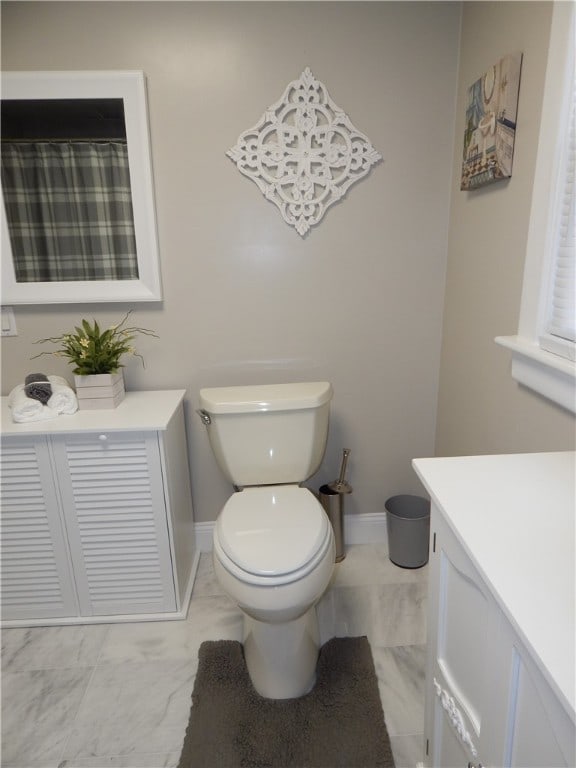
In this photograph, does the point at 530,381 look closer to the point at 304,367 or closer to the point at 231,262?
the point at 304,367

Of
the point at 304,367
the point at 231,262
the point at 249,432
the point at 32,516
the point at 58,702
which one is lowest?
the point at 58,702

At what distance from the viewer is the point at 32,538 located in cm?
171

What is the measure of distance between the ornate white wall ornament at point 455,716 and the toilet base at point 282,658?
54 centimetres

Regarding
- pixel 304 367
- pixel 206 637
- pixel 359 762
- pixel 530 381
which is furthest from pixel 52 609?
pixel 530 381

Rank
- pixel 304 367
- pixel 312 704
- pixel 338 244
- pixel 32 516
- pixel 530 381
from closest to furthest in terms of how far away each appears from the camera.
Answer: pixel 530 381 → pixel 312 704 → pixel 32 516 → pixel 338 244 → pixel 304 367

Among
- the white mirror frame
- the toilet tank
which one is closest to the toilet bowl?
the toilet tank

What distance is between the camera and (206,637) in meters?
1.71

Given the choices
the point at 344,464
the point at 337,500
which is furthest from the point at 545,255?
the point at 337,500

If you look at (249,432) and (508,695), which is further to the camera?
(249,432)

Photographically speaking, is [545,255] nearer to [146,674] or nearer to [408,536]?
[408,536]

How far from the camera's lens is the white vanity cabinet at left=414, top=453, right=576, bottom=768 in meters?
0.58

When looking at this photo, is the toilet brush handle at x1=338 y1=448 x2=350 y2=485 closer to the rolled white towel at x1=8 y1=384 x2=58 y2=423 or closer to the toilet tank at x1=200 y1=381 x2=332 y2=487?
Answer: the toilet tank at x1=200 y1=381 x2=332 y2=487

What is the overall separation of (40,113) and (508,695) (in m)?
2.12

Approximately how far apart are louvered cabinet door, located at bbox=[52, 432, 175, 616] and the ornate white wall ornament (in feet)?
3.50
